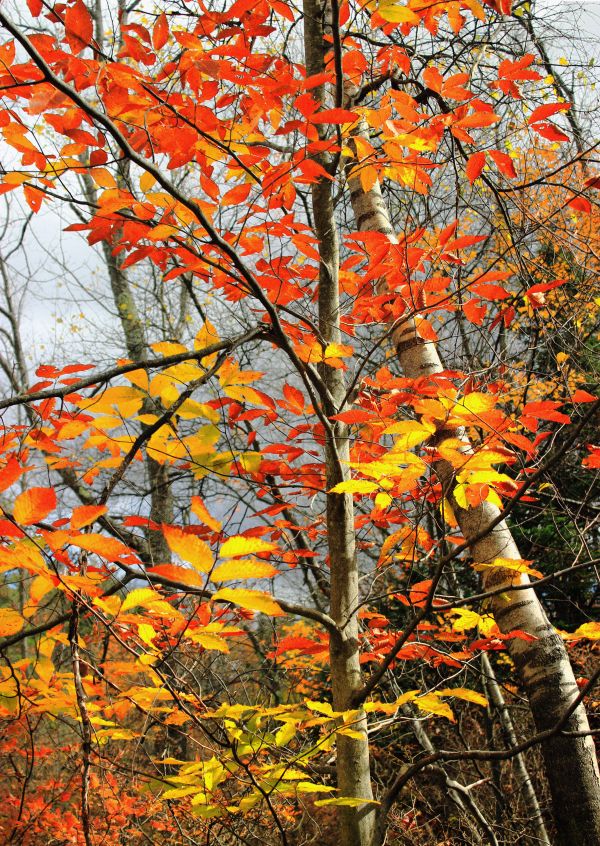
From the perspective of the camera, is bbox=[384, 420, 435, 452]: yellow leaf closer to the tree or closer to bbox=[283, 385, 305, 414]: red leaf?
the tree

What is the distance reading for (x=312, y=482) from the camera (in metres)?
2.32

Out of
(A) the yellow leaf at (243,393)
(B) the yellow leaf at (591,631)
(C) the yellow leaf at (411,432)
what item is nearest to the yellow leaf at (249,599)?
(C) the yellow leaf at (411,432)

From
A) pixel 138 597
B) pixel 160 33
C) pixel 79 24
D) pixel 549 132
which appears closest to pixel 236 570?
pixel 138 597

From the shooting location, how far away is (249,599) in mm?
1006

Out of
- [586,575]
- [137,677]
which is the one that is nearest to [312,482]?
[586,575]

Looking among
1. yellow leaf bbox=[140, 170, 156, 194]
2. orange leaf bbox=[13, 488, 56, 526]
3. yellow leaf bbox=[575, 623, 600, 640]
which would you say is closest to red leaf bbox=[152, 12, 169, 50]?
yellow leaf bbox=[140, 170, 156, 194]

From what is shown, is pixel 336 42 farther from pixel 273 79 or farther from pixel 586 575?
pixel 586 575

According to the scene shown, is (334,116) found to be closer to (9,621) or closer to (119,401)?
(119,401)

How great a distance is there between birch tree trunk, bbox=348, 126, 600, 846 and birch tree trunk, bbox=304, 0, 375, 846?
26 cm

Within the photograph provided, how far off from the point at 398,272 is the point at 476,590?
5094mm

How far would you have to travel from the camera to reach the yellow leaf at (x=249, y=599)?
3.20ft

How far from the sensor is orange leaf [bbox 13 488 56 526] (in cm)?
102

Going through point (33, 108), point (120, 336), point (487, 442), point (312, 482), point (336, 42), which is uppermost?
point (120, 336)

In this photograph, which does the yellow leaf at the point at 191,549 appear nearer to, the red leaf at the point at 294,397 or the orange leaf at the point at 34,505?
the orange leaf at the point at 34,505
